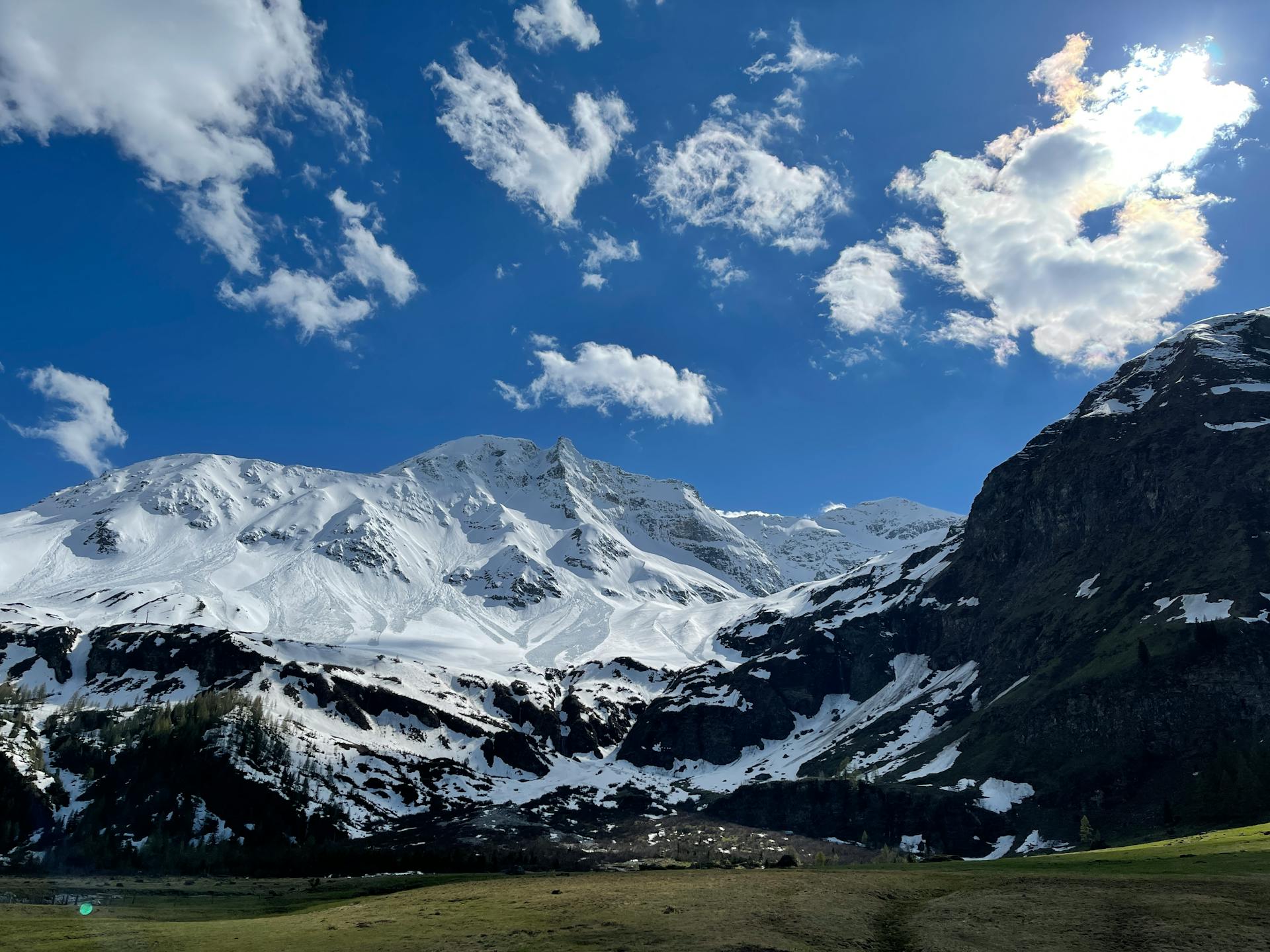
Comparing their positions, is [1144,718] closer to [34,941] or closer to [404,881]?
[404,881]

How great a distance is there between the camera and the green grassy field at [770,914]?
165 feet

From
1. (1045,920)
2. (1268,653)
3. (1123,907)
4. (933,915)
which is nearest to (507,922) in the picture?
(933,915)

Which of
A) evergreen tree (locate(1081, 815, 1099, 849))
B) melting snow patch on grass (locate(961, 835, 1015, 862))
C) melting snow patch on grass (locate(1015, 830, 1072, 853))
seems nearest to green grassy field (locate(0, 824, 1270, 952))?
evergreen tree (locate(1081, 815, 1099, 849))

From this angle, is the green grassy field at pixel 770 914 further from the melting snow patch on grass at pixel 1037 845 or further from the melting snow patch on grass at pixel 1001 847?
the melting snow patch on grass at pixel 1001 847

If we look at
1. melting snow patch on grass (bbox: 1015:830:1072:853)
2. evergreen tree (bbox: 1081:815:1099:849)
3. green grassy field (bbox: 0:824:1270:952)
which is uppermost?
green grassy field (bbox: 0:824:1270:952)

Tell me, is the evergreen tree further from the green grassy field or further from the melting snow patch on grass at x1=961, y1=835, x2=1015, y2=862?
the green grassy field

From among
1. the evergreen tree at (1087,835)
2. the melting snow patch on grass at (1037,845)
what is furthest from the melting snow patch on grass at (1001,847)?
the evergreen tree at (1087,835)

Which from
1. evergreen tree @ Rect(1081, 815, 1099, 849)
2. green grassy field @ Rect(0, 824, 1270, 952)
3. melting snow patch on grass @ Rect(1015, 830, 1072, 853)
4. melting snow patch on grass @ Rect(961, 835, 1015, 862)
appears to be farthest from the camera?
melting snow patch on grass @ Rect(961, 835, 1015, 862)

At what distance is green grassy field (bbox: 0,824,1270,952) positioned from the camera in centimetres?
5044

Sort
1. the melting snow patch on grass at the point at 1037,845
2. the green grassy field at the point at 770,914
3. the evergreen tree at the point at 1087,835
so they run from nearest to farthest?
1. the green grassy field at the point at 770,914
2. the evergreen tree at the point at 1087,835
3. the melting snow patch on grass at the point at 1037,845

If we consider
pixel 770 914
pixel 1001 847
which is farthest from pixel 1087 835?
pixel 770 914

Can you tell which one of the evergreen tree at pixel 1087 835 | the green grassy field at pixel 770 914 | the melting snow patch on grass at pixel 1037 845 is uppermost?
the green grassy field at pixel 770 914

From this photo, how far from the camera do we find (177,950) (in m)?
54.7

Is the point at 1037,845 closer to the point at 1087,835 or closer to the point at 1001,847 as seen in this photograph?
the point at 1001,847
